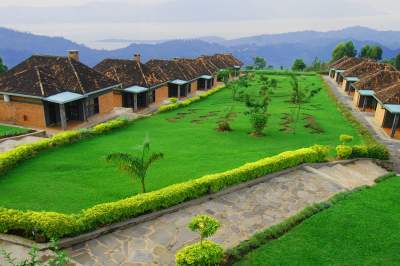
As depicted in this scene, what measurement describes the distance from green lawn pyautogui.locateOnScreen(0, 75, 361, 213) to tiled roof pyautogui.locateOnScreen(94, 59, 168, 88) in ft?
17.9

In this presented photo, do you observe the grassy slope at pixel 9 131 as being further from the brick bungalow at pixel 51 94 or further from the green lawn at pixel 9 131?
the brick bungalow at pixel 51 94

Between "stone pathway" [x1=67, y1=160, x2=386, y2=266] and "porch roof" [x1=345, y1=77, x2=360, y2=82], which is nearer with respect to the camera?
"stone pathway" [x1=67, y1=160, x2=386, y2=266]

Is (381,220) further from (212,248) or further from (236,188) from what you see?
(212,248)

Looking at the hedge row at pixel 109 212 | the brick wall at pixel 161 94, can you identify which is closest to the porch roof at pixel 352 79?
the brick wall at pixel 161 94

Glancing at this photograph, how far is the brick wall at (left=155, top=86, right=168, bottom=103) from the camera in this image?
116 ft

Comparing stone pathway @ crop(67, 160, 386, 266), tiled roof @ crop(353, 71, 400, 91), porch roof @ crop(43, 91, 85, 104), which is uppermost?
tiled roof @ crop(353, 71, 400, 91)

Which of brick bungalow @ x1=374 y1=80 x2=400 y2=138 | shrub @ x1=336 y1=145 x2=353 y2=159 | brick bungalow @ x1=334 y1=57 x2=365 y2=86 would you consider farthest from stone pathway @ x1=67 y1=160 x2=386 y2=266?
brick bungalow @ x1=334 y1=57 x2=365 y2=86

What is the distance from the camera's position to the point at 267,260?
825 centimetres

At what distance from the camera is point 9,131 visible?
2142 cm

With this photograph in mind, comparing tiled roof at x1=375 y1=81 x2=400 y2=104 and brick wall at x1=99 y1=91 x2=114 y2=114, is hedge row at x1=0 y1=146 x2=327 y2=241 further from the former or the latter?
brick wall at x1=99 y1=91 x2=114 y2=114

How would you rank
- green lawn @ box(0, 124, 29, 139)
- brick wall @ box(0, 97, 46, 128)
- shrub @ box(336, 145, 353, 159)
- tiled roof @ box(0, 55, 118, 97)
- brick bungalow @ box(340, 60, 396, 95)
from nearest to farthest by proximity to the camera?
shrub @ box(336, 145, 353, 159) < green lawn @ box(0, 124, 29, 139) < tiled roof @ box(0, 55, 118, 97) < brick wall @ box(0, 97, 46, 128) < brick bungalow @ box(340, 60, 396, 95)

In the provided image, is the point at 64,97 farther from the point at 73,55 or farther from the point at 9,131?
the point at 73,55

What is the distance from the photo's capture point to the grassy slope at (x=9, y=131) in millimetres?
19975

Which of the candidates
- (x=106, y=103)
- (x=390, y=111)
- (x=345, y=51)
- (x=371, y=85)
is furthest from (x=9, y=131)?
(x=345, y=51)
